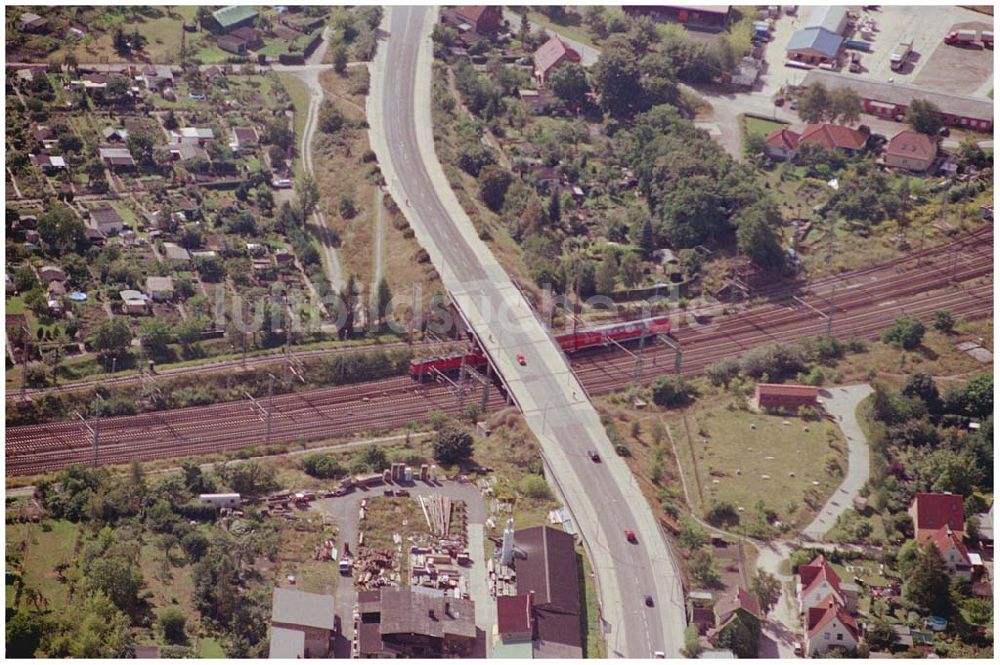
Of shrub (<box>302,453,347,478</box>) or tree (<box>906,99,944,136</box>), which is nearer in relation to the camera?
shrub (<box>302,453,347,478</box>)

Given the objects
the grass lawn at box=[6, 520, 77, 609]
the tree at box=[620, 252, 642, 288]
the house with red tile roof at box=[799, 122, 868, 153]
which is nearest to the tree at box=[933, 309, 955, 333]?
the tree at box=[620, 252, 642, 288]

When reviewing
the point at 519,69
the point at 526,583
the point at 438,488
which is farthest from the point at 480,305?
the point at 519,69

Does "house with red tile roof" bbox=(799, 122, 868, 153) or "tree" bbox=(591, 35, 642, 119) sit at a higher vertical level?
"tree" bbox=(591, 35, 642, 119)

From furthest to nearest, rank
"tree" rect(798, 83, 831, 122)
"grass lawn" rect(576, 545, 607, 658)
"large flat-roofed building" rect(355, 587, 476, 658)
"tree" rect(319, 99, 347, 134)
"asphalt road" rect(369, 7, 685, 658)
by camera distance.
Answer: "tree" rect(798, 83, 831, 122) < "tree" rect(319, 99, 347, 134) < "asphalt road" rect(369, 7, 685, 658) < "grass lawn" rect(576, 545, 607, 658) < "large flat-roofed building" rect(355, 587, 476, 658)

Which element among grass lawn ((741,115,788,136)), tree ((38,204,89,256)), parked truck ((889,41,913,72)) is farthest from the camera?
parked truck ((889,41,913,72))

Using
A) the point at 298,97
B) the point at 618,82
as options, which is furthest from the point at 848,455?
the point at 298,97

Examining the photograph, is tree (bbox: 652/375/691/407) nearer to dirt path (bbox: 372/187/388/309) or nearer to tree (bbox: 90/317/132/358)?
dirt path (bbox: 372/187/388/309)

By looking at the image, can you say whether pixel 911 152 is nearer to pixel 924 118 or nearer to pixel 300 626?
pixel 924 118

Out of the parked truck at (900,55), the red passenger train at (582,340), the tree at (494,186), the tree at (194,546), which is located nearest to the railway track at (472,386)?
the red passenger train at (582,340)
